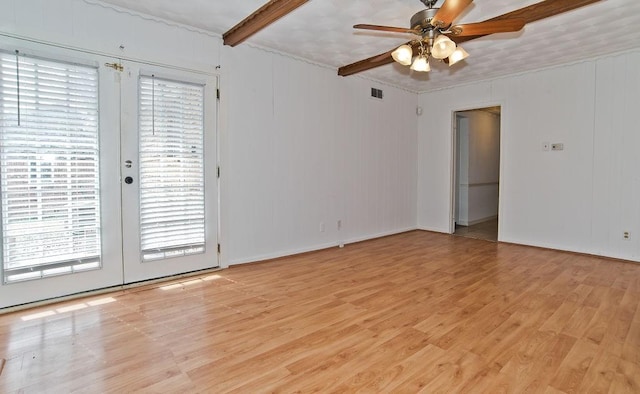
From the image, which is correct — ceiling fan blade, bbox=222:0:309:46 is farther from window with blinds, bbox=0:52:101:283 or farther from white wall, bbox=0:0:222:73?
window with blinds, bbox=0:52:101:283

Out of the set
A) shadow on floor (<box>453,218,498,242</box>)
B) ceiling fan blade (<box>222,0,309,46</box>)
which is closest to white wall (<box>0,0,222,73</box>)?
ceiling fan blade (<box>222,0,309,46</box>)

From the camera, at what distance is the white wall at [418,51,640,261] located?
14.5 feet

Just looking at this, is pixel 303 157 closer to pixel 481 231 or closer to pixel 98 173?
pixel 98 173

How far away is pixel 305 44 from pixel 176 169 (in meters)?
2.10

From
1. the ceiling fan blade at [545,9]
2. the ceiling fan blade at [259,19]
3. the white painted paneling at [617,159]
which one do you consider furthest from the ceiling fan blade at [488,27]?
the white painted paneling at [617,159]

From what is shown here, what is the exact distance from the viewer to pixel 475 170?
7262 mm

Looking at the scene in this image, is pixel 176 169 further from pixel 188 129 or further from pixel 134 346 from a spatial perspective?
pixel 134 346

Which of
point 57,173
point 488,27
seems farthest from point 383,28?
point 57,173

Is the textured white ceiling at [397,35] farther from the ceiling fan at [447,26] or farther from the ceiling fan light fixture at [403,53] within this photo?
the ceiling fan light fixture at [403,53]

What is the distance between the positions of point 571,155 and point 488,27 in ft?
10.6

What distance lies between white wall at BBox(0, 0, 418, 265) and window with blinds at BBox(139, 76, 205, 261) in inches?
10.8

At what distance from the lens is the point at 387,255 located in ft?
15.5

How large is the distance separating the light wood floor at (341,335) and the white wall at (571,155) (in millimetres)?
1033

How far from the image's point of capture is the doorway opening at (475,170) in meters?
7.02
